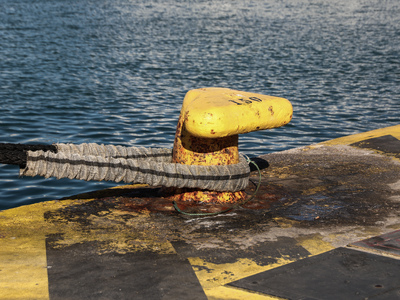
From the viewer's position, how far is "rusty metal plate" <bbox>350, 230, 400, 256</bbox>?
353 cm

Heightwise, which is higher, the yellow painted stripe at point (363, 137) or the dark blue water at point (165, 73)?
the yellow painted stripe at point (363, 137)

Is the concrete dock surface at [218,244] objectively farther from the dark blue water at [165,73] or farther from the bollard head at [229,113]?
the dark blue water at [165,73]

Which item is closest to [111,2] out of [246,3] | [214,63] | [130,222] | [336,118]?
[246,3]

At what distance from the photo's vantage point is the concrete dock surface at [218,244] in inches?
123

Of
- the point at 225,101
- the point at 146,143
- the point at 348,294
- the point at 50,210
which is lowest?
the point at 146,143

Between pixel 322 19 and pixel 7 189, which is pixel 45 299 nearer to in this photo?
pixel 7 189

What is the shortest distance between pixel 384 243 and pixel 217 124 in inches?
57.4

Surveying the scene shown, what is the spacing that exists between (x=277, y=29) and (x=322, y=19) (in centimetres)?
659

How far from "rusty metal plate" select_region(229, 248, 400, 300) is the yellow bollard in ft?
4.27

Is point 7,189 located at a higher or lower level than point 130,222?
lower

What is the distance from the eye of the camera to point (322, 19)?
33.7 m

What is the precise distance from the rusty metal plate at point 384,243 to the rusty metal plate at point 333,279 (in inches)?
4.1

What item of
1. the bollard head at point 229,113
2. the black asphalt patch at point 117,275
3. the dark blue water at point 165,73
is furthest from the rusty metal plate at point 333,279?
the dark blue water at point 165,73

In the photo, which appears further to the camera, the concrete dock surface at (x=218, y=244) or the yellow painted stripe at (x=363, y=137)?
the yellow painted stripe at (x=363, y=137)
